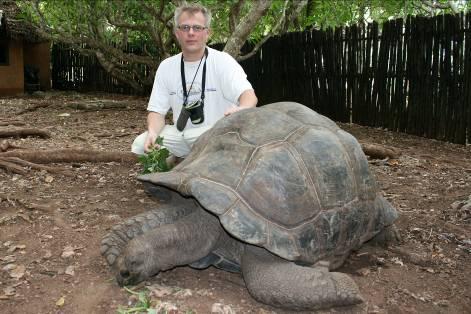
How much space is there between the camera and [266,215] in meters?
2.60

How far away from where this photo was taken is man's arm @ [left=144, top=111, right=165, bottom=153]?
413 cm

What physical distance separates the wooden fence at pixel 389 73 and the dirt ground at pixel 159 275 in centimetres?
203

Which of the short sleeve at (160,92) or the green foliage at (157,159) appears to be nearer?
the green foliage at (157,159)

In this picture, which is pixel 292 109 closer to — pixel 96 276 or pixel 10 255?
pixel 96 276

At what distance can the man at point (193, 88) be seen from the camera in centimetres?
398

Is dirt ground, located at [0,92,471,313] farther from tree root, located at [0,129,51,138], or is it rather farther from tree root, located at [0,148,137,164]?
tree root, located at [0,129,51,138]

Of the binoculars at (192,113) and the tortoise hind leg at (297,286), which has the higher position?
the binoculars at (192,113)

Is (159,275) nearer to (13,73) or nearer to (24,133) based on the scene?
(24,133)

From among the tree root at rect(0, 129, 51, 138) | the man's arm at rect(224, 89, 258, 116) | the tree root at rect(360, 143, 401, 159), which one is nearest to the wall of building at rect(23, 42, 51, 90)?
the tree root at rect(0, 129, 51, 138)

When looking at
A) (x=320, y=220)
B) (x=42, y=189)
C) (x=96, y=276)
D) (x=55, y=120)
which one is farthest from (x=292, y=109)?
(x=55, y=120)

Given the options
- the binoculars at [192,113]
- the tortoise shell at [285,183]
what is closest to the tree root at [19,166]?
the binoculars at [192,113]

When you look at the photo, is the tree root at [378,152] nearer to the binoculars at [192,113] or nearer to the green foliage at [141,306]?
the binoculars at [192,113]

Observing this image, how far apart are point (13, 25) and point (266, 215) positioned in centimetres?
1383

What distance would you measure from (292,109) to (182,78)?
4.41 ft
